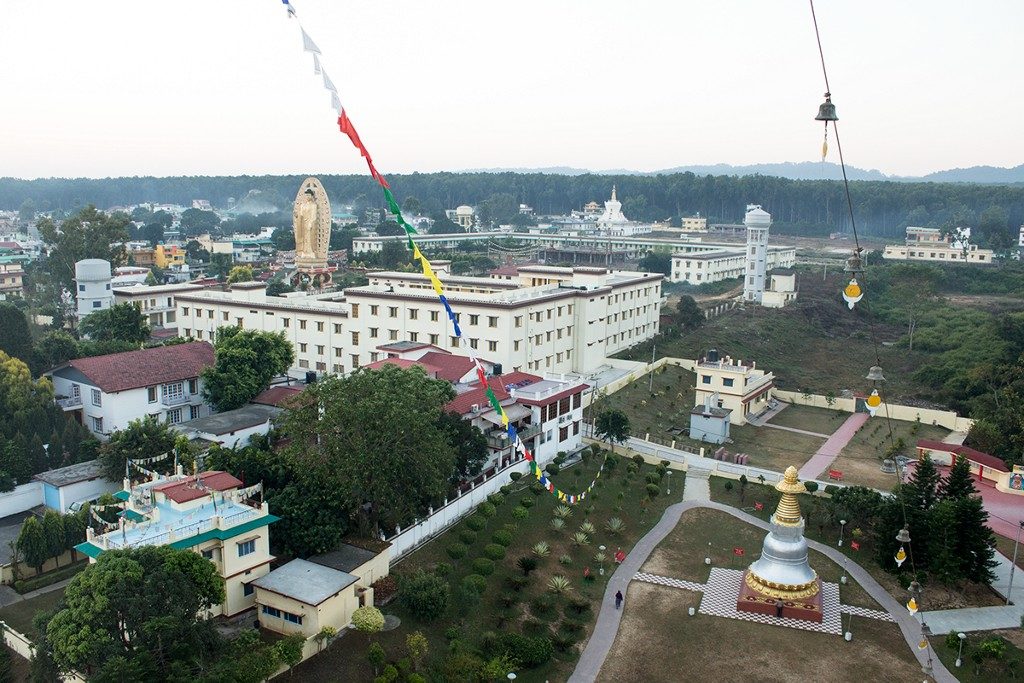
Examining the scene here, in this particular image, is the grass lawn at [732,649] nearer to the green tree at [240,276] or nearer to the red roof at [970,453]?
the red roof at [970,453]

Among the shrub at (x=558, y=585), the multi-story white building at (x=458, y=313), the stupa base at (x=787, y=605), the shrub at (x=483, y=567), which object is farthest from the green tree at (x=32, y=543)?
the multi-story white building at (x=458, y=313)

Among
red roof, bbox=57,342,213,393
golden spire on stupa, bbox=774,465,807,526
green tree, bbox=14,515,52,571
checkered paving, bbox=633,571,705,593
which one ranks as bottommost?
checkered paving, bbox=633,571,705,593

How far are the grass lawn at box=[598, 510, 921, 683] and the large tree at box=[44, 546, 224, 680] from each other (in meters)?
10.4

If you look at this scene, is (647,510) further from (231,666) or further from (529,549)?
(231,666)

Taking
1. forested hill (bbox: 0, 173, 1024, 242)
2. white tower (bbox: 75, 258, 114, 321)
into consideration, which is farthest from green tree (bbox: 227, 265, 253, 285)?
forested hill (bbox: 0, 173, 1024, 242)

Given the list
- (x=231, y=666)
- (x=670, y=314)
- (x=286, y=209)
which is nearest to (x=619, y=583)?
(x=231, y=666)

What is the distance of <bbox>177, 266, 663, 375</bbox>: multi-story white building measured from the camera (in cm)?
4475

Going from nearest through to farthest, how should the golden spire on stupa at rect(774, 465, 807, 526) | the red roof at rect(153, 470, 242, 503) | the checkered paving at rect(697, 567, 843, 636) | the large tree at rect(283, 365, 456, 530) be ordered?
the red roof at rect(153, 470, 242, 503) < the large tree at rect(283, 365, 456, 530) < the checkered paving at rect(697, 567, 843, 636) < the golden spire on stupa at rect(774, 465, 807, 526)

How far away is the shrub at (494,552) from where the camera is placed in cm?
2534

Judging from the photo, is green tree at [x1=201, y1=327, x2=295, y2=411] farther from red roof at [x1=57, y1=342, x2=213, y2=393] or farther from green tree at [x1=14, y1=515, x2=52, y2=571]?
green tree at [x1=14, y1=515, x2=52, y2=571]

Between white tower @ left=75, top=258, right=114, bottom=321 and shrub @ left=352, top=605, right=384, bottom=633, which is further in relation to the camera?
white tower @ left=75, top=258, right=114, bottom=321

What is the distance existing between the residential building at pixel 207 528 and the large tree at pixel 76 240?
49425 millimetres

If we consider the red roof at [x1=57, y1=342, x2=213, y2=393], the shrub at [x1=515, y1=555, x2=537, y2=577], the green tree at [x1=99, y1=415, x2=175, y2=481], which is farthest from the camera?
the red roof at [x1=57, y1=342, x2=213, y2=393]

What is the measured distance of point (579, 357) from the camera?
165ft
